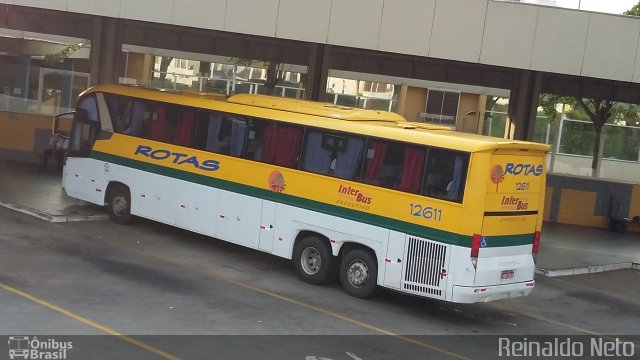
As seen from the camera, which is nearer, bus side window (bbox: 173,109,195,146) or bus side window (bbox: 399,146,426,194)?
bus side window (bbox: 399,146,426,194)

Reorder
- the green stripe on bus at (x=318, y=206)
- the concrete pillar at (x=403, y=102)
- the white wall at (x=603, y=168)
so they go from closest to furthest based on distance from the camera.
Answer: the green stripe on bus at (x=318, y=206)
the white wall at (x=603, y=168)
the concrete pillar at (x=403, y=102)

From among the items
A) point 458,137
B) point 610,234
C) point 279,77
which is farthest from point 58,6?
point 610,234

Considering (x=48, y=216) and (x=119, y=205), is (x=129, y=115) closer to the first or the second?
(x=119, y=205)

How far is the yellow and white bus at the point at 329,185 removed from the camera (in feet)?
41.8

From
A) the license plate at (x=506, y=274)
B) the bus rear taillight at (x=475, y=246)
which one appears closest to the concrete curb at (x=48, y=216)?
the bus rear taillight at (x=475, y=246)

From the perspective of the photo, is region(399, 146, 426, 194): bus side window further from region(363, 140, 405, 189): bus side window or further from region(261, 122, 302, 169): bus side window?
region(261, 122, 302, 169): bus side window

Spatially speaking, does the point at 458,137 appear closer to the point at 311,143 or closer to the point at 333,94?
the point at 311,143

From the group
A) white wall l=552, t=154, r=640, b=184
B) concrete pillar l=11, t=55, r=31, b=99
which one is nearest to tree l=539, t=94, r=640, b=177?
white wall l=552, t=154, r=640, b=184

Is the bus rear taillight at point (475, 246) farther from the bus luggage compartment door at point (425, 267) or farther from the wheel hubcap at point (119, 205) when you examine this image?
the wheel hubcap at point (119, 205)

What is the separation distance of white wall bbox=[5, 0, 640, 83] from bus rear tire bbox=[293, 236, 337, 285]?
5.46m

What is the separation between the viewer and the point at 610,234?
25250 mm

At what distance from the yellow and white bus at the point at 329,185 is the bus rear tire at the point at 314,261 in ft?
0.08

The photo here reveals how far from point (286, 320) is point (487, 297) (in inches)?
125

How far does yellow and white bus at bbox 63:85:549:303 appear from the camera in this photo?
1273 cm
